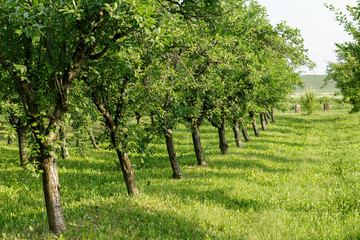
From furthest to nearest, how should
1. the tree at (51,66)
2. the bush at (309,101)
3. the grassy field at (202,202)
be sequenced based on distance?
the bush at (309,101), the grassy field at (202,202), the tree at (51,66)

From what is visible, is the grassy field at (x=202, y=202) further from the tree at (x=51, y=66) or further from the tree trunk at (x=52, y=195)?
the tree at (x=51, y=66)

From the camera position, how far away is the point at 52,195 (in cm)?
634

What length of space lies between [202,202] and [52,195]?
4.74 meters

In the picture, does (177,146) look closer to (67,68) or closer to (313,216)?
(313,216)

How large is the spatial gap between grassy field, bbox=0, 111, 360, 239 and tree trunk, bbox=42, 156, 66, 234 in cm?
27

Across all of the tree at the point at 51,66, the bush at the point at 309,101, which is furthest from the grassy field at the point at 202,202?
the bush at the point at 309,101

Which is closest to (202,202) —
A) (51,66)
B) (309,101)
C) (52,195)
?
(52,195)

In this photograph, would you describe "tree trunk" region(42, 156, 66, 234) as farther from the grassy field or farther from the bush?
the bush

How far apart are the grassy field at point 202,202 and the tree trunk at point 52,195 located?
27cm

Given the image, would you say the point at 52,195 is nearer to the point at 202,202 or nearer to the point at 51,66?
the point at 51,66

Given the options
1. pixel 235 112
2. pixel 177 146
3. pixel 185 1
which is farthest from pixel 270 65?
pixel 185 1

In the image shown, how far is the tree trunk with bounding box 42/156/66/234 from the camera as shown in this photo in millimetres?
6288

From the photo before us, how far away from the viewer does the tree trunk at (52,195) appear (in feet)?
20.6

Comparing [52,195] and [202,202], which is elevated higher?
[52,195]
